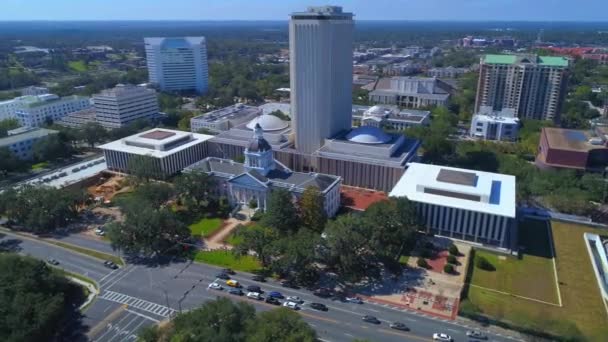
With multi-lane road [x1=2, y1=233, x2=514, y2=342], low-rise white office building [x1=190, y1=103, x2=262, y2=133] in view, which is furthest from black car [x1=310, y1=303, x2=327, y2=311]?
low-rise white office building [x1=190, y1=103, x2=262, y2=133]

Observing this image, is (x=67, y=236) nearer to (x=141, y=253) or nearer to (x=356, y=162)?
(x=141, y=253)

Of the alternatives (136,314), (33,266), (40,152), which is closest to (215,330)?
(136,314)

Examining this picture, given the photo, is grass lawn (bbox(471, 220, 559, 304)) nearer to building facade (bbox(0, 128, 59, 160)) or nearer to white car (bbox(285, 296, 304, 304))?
white car (bbox(285, 296, 304, 304))

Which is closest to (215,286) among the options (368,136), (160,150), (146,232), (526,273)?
(146,232)

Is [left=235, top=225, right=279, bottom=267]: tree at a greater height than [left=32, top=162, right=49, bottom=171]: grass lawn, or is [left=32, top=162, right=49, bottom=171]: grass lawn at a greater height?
[left=235, top=225, right=279, bottom=267]: tree

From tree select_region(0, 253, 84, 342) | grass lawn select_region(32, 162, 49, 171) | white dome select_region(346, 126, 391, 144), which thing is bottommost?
grass lawn select_region(32, 162, 49, 171)

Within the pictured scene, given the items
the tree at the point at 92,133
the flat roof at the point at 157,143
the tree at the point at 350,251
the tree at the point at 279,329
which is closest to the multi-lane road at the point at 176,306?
the tree at the point at 350,251
